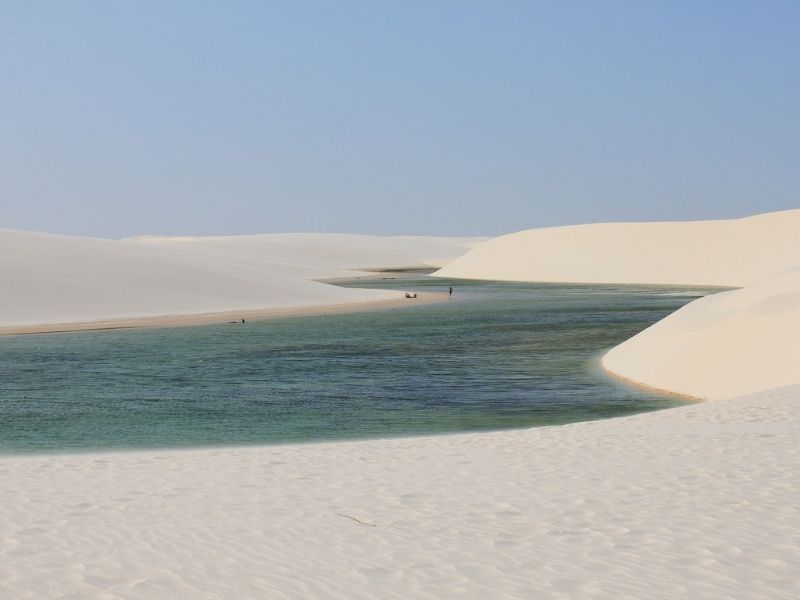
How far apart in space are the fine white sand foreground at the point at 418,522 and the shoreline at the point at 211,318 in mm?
27374

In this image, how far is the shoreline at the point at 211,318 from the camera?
38312 mm

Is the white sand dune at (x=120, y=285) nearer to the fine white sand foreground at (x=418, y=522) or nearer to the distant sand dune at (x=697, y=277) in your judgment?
the distant sand dune at (x=697, y=277)

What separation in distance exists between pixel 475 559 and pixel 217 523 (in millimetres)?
2186

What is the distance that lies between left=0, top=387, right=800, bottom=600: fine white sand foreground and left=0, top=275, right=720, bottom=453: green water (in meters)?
3.90

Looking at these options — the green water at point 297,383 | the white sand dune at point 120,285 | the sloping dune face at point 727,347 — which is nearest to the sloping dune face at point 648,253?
the white sand dune at point 120,285

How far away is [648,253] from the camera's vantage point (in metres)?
101

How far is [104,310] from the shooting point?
44.6 meters

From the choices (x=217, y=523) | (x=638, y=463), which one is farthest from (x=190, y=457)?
(x=638, y=463)

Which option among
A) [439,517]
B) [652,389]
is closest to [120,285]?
[652,389]

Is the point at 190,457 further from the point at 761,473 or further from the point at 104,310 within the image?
the point at 104,310

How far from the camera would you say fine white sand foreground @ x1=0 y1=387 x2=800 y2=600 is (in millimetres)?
6352

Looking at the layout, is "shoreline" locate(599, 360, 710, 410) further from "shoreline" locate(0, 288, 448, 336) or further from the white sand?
"shoreline" locate(0, 288, 448, 336)

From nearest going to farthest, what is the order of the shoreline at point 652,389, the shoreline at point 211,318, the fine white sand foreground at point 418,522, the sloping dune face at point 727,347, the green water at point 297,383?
the fine white sand foreground at point 418,522
the green water at point 297,383
the shoreline at point 652,389
the sloping dune face at point 727,347
the shoreline at point 211,318

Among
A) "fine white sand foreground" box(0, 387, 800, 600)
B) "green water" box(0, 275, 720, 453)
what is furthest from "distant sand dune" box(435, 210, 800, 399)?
→ "fine white sand foreground" box(0, 387, 800, 600)
